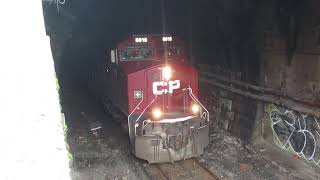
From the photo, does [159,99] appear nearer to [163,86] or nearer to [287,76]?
[163,86]

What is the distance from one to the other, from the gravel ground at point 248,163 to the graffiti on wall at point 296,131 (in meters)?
0.27

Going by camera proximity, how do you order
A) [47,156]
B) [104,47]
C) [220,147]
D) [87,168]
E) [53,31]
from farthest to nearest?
[53,31]
[104,47]
[220,147]
[87,168]
[47,156]

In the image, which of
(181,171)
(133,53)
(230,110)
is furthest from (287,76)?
(133,53)

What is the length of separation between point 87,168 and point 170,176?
2.06 meters

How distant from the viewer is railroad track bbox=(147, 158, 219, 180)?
852cm

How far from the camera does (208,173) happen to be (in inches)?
340

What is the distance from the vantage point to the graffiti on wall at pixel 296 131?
8445mm

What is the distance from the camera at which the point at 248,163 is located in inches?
365

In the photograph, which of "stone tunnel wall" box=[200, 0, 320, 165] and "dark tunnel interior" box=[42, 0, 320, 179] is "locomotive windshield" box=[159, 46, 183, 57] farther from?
"stone tunnel wall" box=[200, 0, 320, 165]

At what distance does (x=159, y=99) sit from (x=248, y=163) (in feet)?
8.50

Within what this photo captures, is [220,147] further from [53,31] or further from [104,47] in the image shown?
[53,31]

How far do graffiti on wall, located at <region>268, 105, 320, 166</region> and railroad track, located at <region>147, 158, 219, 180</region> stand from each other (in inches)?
84.4

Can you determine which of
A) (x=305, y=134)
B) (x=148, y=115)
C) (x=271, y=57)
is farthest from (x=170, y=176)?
(x=271, y=57)

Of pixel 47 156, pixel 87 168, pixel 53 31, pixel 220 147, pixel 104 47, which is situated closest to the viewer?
pixel 47 156
